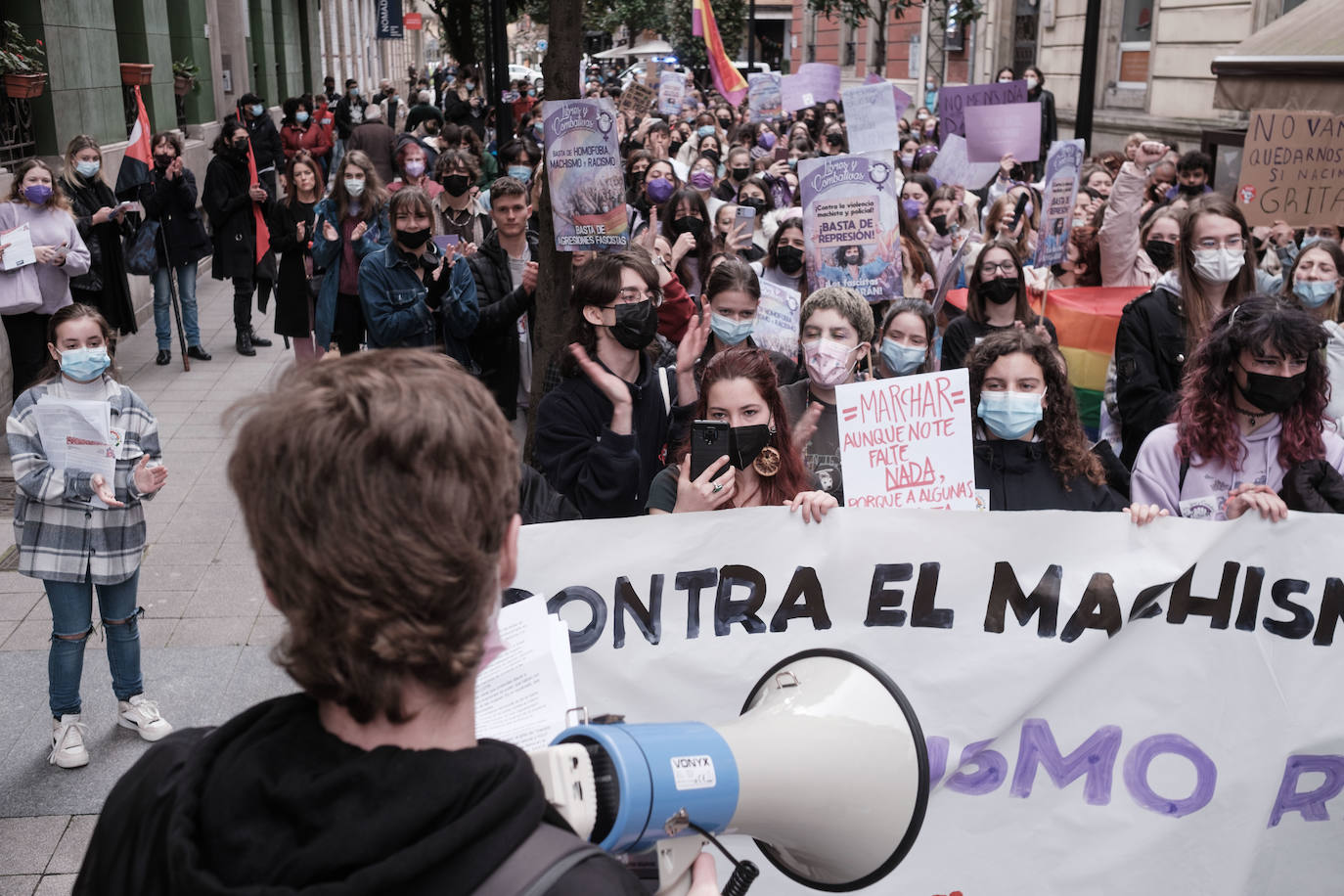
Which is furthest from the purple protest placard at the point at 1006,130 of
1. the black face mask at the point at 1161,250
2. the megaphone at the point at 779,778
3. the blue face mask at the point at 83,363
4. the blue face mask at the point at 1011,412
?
the megaphone at the point at 779,778

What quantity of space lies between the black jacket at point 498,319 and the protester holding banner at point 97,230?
10.8ft

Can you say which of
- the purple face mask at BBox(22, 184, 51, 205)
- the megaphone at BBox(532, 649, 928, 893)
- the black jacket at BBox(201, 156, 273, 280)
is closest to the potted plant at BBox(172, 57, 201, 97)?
the black jacket at BBox(201, 156, 273, 280)

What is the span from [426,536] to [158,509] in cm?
633

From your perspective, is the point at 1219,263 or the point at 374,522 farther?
the point at 1219,263

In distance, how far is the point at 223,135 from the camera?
10.3 meters

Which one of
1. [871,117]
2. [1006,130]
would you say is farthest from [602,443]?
[1006,130]

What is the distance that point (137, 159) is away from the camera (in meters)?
9.50

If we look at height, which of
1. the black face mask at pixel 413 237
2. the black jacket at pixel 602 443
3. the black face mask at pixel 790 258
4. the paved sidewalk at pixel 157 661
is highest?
the black face mask at pixel 413 237

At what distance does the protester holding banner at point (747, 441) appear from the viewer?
11.5ft

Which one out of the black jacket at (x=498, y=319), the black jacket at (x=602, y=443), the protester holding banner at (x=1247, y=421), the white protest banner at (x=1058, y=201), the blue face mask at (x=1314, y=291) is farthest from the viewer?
the white protest banner at (x=1058, y=201)

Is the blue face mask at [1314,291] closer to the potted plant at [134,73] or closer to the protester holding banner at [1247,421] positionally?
the protester holding banner at [1247,421]

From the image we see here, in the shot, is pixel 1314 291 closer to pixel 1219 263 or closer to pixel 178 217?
pixel 1219 263

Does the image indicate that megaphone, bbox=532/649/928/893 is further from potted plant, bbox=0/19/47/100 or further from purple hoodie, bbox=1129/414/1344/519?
potted plant, bbox=0/19/47/100

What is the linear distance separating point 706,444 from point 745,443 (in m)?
0.16
